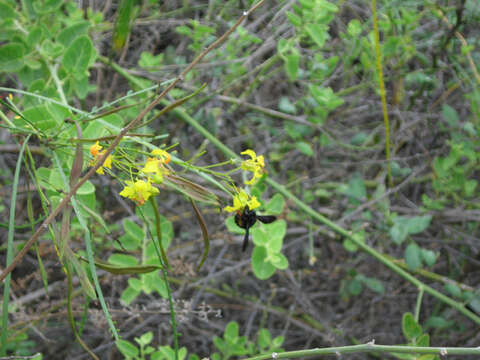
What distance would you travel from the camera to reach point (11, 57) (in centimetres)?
133

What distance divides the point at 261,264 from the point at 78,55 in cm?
80

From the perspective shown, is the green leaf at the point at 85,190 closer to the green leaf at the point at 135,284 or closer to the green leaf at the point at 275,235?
the green leaf at the point at 135,284

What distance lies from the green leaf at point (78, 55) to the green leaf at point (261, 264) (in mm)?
728

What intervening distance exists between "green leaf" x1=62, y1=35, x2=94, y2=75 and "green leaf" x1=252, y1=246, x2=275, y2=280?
28.7 inches

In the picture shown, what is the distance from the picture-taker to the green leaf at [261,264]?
4.32ft

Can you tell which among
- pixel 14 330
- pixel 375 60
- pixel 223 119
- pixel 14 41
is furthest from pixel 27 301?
pixel 375 60

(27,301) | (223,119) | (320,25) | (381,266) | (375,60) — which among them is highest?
(320,25)

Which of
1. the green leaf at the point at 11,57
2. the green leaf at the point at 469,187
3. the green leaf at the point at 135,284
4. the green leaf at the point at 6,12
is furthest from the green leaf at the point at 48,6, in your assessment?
the green leaf at the point at 469,187

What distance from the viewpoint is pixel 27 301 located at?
1.67 metres

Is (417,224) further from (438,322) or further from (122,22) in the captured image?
(122,22)

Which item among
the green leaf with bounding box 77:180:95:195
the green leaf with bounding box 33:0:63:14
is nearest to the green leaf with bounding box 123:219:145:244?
the green leaf with bounding box 77:180:95:195

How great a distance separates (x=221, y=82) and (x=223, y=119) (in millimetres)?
228

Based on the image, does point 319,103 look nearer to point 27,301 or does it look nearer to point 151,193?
point 151,193

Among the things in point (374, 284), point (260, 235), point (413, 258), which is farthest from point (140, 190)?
point (374, 284)
